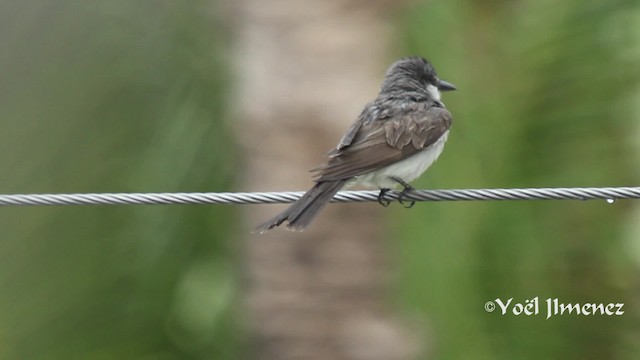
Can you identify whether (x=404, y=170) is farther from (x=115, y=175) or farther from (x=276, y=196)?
(x=115, y=175)

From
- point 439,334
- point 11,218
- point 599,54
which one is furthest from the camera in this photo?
point 11,218

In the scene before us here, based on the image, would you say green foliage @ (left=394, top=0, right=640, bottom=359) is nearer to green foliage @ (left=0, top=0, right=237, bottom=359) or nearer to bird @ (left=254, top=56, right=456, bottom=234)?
bird @ (left=254, top=56, right=456, bottom=234)

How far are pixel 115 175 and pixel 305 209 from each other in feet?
8.68

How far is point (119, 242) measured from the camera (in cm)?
798

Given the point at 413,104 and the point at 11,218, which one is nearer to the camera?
the point at 413,104

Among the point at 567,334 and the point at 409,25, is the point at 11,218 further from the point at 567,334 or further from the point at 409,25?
the point at 567,334

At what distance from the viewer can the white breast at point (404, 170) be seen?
6.59 m

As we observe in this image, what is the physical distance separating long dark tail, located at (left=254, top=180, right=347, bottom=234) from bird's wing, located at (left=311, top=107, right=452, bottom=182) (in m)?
0.09

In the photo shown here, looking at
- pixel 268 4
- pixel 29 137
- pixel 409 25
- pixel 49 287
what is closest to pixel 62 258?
pixel 49 287

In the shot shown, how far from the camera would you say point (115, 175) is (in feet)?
26.7

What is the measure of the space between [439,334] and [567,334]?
2.74 feet

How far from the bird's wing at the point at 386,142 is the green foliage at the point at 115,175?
1395 mm

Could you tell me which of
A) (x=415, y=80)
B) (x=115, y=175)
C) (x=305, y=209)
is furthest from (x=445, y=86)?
(x=115, y=175)

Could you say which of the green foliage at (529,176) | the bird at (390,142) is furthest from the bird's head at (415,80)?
the green foliage at (529,176)
